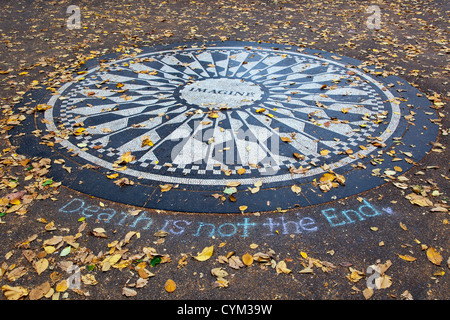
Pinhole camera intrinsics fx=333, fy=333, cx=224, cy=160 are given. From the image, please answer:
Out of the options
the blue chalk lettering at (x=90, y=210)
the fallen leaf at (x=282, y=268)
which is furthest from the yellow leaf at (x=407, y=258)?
the blue chalk lettering at (x=90, y=210)

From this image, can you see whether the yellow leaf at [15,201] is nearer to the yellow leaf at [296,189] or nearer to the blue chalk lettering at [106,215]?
the blue chalk lettering at [106,215]

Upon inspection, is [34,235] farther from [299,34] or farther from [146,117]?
[299,34]

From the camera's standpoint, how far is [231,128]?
5.21 m

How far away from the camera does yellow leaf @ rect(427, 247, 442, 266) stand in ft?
9.91

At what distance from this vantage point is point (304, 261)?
3.05 metres

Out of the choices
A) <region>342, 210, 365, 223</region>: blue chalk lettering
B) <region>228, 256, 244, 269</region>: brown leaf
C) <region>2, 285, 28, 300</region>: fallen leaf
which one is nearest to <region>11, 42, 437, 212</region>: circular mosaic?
<region>342, 210, 365, 223</region>: blue chalk lettering

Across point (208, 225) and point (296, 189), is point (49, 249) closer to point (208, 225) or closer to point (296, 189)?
point (208, 225)

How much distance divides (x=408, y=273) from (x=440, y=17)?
36.7ft

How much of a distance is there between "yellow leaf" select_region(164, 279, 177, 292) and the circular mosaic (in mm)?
927

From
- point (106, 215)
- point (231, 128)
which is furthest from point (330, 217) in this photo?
point (106, 215)

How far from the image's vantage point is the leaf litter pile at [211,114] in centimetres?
296

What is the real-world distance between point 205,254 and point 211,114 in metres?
2.95

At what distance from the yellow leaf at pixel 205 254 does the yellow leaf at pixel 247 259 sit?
0.31m

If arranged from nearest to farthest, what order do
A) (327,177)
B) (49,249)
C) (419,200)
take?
1. (49,249)
2. (419,200)
3. (327,177)
